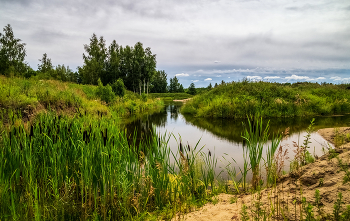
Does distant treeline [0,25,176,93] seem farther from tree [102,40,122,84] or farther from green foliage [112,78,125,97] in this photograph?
green foliage [112,78,125,97]

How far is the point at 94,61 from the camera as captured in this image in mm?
42000

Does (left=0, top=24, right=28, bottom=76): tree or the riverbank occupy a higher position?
(left=0, top=24, right=28, bottom=76): tree

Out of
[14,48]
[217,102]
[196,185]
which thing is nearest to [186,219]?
[196,185]

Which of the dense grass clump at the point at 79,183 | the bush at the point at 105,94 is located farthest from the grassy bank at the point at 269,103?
the dense grass clump at the point at 79,183

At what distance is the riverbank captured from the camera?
2.32 m

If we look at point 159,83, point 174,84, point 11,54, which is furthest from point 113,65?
point 174,84

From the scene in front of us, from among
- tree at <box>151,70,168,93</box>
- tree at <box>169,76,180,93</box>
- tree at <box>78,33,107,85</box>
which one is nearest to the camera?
tree at <box>78,33,107,85</box>

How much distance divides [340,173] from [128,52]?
161ft

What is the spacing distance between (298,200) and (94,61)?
45.1 m

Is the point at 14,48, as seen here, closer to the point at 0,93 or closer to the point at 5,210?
the point at 0,93

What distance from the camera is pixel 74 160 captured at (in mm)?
3248

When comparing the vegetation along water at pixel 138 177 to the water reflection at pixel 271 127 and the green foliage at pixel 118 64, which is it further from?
the green foliage at pixel 118 64

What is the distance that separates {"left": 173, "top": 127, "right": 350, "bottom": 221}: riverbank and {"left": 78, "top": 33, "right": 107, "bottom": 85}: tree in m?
44.0

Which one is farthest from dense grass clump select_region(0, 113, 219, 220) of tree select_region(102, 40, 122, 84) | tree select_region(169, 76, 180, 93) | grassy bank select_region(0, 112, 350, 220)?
tree select_region(169, 76, 180, 93)
